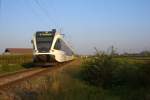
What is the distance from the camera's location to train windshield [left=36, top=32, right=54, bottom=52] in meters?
38.4

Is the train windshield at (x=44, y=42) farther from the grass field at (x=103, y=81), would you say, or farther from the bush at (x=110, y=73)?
the bush at (x=110, y=73)

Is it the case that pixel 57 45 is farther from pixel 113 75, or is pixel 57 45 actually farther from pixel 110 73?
pixel 110 73

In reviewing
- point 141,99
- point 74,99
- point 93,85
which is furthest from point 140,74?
point 74,99

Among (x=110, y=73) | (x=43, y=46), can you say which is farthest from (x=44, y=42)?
(x=110, y=73)

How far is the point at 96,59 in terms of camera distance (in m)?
21.7

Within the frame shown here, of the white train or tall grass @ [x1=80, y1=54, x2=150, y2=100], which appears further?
the white train

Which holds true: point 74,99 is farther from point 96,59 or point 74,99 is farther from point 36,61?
point 36,61

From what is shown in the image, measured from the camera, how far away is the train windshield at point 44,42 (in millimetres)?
38375

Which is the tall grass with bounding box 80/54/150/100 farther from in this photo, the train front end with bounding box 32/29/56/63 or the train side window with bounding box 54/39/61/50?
the train side window with bounding box 54/39/61/50

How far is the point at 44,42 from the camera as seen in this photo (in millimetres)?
38625

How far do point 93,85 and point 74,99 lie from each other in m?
7.28

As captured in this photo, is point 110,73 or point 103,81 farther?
point 110,73

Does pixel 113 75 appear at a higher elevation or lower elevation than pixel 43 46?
lower

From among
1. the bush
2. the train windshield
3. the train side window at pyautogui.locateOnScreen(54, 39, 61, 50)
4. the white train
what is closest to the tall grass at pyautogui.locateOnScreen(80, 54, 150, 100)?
the bush
